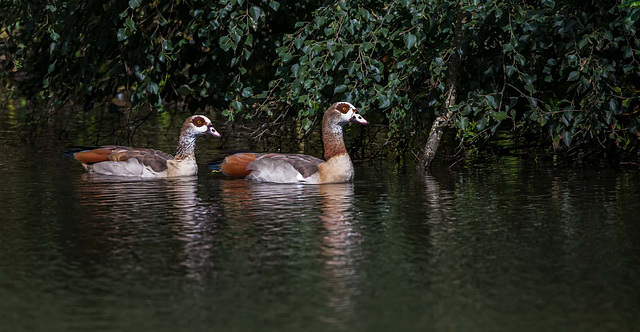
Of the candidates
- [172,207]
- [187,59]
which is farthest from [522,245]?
[187,59]

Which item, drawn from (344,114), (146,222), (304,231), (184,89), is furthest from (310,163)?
(304,231)

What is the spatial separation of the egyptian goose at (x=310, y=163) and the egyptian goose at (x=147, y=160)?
0.59 metres

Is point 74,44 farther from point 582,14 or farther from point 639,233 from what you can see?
point 639,233

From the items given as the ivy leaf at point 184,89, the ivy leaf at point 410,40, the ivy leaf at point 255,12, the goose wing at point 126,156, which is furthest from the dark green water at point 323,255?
the ivy leaf at point 255,12

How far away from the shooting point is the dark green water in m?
7.89

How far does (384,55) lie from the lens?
16.3 meters

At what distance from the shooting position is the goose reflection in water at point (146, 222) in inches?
389

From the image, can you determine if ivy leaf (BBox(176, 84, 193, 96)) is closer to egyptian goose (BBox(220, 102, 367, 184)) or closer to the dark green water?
egyptian goose (BBox(220, 102, 367, 184))

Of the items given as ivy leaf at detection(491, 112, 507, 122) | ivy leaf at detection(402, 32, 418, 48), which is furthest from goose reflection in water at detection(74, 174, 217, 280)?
ivy leaf at detection(491, 112, 507, 122)

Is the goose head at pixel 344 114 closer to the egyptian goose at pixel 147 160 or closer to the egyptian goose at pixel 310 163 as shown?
the egyptian goose at pixel 310 163

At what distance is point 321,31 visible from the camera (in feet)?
50.1

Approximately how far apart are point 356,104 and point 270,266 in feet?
22.1

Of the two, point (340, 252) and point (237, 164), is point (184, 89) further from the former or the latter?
point (340, 252)

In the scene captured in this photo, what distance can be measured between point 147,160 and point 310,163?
7.55 ft
